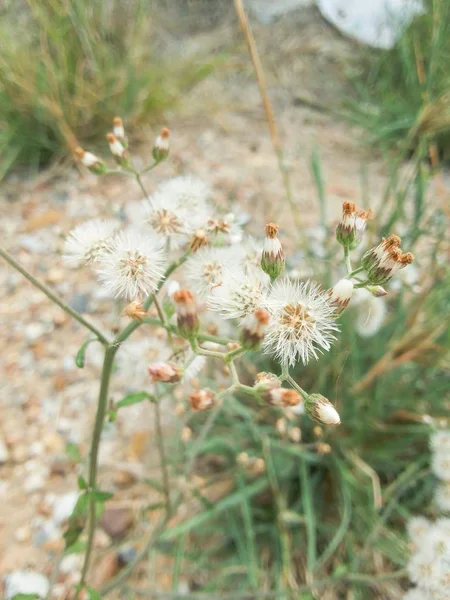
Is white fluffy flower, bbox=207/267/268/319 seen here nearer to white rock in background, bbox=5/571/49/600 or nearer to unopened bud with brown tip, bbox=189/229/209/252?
unopened bud with brown tip, bbox=189/229/209/252

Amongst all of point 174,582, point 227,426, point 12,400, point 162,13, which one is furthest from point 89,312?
point 162,13

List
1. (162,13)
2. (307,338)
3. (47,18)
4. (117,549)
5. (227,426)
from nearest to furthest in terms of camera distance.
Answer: (307,338), (117,549), (227,426), (47,18), (162,13)

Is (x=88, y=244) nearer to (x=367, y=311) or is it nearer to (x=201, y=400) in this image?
(x=201, y=400)

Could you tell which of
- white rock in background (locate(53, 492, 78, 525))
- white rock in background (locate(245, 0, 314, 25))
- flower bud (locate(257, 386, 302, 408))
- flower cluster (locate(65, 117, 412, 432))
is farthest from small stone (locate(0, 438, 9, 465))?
white rock in background (locate(245, 0, 314, 25))

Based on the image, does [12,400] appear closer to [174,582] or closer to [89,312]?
[89,312]

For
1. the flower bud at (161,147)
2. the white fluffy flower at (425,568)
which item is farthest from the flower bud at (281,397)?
the white fluffy flower at (425,568)

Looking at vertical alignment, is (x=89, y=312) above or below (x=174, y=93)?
below
